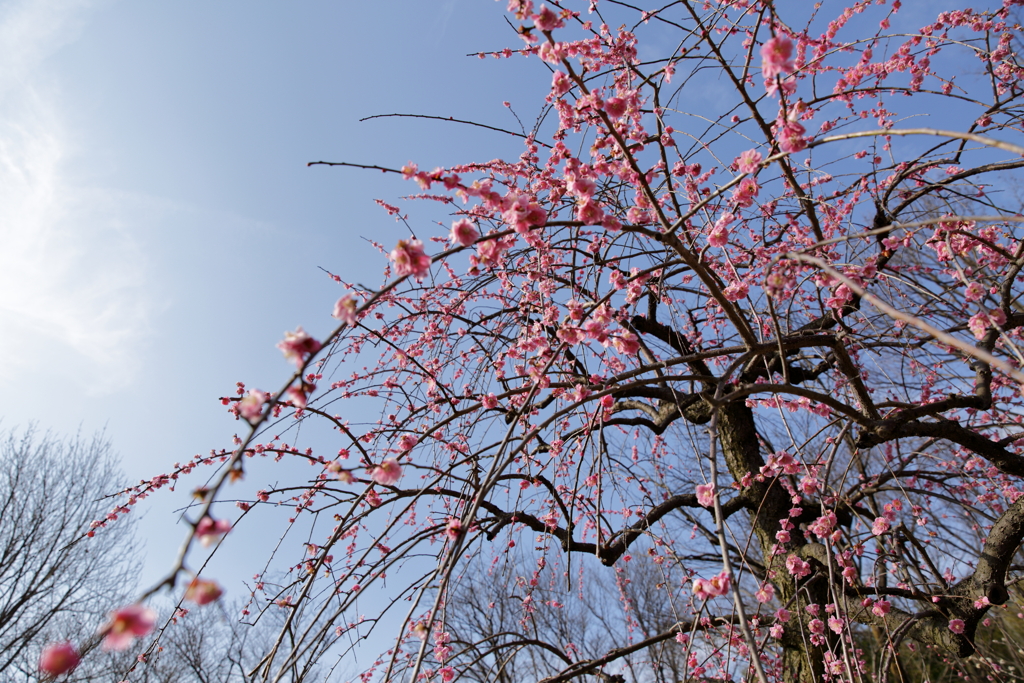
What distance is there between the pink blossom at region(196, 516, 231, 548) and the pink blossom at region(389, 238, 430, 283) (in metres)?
0.80

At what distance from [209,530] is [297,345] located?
1.57 feet

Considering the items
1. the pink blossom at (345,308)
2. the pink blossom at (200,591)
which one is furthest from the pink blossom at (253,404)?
the pink blossom at (200,591)

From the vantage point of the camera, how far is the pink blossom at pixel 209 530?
1.04 meters

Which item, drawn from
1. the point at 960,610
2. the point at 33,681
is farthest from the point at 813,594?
the point at 33,681

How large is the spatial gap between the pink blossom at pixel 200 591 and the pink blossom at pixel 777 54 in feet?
6.18

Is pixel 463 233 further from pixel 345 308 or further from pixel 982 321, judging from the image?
pixel 982 321

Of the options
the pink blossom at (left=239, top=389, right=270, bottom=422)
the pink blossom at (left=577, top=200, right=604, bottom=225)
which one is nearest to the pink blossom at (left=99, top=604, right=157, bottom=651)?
the pink blossom at (left=239, top=389, right=270, bottom=422)

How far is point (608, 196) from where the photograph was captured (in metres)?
3.11

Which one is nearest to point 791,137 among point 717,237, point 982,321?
point 717,237

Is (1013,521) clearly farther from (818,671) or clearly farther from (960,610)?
(818,671)

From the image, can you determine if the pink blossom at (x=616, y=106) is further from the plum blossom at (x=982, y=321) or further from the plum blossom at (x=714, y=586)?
the plum blossom at (x=982, y=321)

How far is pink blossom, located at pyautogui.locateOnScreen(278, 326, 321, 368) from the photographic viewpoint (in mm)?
1354

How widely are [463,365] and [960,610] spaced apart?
11.1 ft

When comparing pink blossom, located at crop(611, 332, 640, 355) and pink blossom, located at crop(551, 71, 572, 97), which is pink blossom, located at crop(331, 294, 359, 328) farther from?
pink blossom, located at crop(551, 71, 572, 97)
